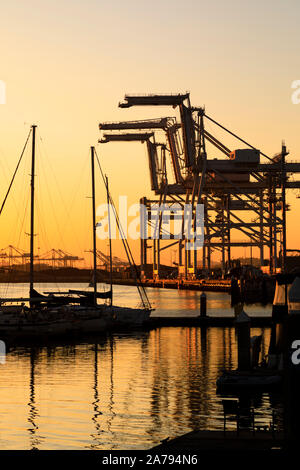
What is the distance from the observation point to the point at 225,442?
16.6 m

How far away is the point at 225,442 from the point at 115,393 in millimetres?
13174

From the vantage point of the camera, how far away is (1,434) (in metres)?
22.0

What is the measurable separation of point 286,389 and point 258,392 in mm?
10348

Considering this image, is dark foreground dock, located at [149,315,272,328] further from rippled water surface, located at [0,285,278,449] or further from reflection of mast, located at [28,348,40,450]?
reflection of mast, located at [28,348,40,450]

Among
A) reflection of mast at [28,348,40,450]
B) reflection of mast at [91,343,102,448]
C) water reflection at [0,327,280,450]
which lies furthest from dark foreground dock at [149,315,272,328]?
reflection of mast at [28,348,40,450]

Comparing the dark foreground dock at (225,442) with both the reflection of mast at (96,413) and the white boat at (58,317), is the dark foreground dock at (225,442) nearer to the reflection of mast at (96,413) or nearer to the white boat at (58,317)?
the reflection of mast at (96,413)

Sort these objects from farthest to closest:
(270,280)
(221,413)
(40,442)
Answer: (270,280) < (221,413) < (40,442)

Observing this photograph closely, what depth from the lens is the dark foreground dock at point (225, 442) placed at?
Result: 16.0 metres

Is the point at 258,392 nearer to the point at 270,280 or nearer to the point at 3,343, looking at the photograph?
the point at 3,343

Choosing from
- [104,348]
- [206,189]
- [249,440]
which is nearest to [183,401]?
[249,440]

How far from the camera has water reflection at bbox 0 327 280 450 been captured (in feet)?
72.2

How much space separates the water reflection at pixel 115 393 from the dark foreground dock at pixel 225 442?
142 inches

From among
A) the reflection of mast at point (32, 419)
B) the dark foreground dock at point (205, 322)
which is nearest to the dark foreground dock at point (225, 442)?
the reflection of mast at point (32, 419)

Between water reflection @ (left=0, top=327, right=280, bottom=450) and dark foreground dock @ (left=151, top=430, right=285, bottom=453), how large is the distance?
3609mm
